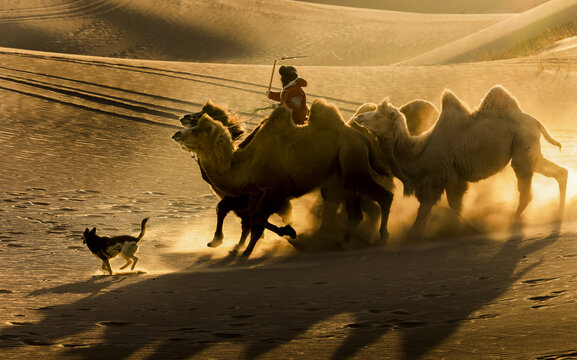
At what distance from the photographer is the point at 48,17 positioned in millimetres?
51906

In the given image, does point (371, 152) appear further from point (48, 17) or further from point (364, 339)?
point (48, 17)

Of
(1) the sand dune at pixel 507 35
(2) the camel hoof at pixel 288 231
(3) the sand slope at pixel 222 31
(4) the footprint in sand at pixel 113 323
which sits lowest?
(4) the footprint in sand at pixel 113 323

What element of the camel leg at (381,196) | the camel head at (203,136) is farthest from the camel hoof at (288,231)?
the camel head at (203,136)

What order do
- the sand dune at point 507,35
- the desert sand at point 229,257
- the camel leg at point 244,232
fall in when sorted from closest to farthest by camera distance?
1. the desert sand at point 229,257
2. the camel leg at point 244,232
3. the sand dune at point 507,35

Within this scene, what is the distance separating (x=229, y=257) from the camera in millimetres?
8852

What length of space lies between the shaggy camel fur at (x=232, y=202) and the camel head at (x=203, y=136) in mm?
192

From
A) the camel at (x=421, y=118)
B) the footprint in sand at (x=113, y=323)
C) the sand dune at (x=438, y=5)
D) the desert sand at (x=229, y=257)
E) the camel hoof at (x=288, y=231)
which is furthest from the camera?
the sand dune at (x=438, y=5)

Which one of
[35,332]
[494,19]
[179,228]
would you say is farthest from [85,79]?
[494,19]

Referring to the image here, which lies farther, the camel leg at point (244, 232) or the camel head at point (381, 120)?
the camel head at point (381, 120)

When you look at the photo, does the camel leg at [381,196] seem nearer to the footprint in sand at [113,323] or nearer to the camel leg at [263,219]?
the camel leg at [263,219]

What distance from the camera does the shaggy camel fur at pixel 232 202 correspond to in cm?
895

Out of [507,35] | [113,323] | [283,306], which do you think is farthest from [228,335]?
[507,35]

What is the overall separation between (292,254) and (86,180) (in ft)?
22.0

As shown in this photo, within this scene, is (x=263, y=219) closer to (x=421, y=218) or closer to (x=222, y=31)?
(x=421, y=218)
